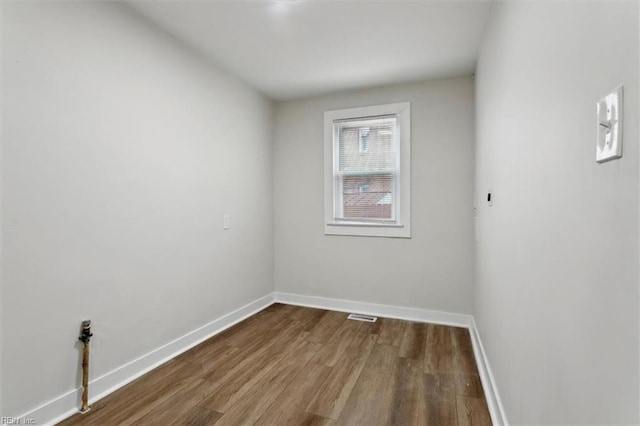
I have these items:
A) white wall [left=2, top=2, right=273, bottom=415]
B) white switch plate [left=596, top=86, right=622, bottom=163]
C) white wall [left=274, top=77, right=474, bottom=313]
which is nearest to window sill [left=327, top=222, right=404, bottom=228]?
white wall [left=274, top=77, right=474, bottom=313]

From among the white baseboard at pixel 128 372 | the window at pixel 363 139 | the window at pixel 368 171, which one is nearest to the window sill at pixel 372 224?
the window at pixel 368 171

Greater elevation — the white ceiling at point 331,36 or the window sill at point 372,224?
the white ceiling at point 331,36

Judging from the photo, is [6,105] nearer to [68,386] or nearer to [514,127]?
[68,386]

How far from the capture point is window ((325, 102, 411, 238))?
328 centimetres

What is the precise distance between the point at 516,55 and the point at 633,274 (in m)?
1.21

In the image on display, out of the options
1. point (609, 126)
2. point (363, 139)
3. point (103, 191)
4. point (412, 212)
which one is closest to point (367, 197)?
point (412, 212)

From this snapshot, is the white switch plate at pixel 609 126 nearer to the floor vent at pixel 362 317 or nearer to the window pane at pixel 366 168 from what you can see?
the window pane at pixel 366 168

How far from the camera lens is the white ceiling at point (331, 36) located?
201 centimetres

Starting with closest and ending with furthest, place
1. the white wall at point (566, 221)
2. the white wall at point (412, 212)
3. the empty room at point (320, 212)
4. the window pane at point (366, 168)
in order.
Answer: the white wall at point (566, 221), the empty room at point (320, 212), the white wall at point (412, 212), the window pane at point (366, 168)

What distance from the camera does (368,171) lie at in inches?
135

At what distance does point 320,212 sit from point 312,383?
1928 millimetres

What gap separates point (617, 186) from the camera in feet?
1.96

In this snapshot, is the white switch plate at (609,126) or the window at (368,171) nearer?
the white switch plate at (609,126)

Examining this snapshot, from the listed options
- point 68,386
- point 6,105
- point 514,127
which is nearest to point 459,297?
point 514,127
